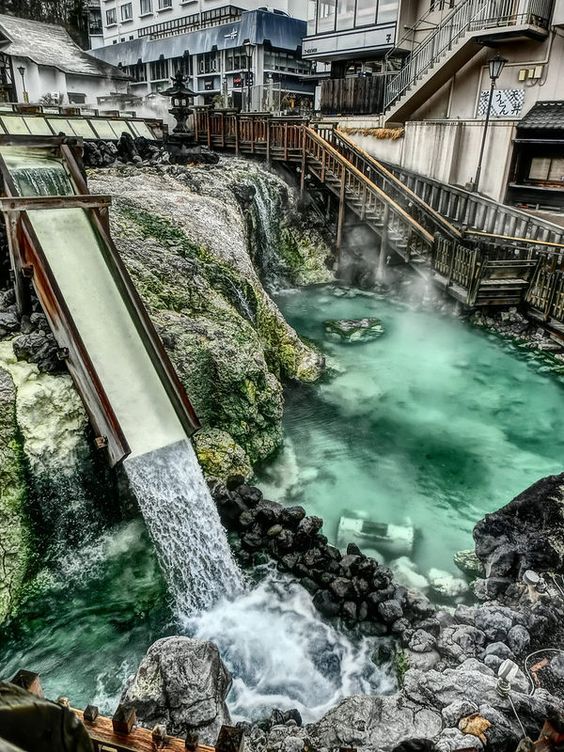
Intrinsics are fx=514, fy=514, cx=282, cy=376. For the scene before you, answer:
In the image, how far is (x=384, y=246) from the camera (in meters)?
17.7

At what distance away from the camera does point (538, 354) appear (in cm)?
1386

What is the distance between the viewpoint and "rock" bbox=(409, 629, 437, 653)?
235 inches

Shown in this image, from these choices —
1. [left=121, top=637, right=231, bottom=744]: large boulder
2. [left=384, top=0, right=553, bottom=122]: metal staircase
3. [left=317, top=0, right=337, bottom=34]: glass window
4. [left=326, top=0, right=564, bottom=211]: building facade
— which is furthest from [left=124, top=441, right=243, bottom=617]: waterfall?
[left=317, top=0, right=337, bottom=34]: glass window

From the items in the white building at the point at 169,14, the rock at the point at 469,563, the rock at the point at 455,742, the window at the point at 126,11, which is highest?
the window at the point at 126,11

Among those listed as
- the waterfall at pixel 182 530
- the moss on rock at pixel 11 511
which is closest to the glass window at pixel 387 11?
the waterfall at pixel 182 530

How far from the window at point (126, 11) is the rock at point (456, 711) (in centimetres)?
5531

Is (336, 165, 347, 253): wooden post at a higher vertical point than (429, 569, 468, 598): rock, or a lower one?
higher

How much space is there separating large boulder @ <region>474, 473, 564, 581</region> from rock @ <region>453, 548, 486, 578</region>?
0.11 m

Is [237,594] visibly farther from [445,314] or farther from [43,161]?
[445,314]

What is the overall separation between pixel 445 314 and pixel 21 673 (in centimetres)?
1521

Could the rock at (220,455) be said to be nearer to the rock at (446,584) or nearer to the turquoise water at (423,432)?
the turquoise water at (423,432)

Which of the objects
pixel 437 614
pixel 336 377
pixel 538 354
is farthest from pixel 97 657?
pixel 538 354

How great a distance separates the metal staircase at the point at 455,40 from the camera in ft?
57.8

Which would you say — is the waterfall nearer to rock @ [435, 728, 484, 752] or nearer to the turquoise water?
the turquoise water
